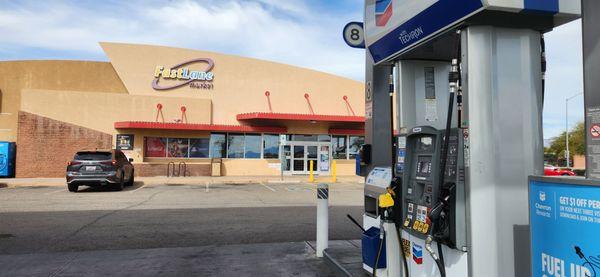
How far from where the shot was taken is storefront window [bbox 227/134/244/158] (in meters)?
27.9

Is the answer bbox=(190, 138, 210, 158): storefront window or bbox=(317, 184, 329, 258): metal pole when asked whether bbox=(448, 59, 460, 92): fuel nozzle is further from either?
bbox=(190, 138, 210, 158): storefront window

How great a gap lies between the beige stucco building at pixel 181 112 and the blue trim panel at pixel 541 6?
23.2 metres

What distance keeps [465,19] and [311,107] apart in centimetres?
2619

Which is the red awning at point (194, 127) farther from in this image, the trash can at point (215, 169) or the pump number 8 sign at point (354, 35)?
the pump number 8 sign at point (354, 35)

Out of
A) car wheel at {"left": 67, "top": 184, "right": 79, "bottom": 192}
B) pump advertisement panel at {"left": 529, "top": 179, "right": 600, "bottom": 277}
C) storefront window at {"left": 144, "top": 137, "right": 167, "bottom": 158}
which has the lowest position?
car wheel at {"left": 67, "top": 184, "right": 79, "bottom": 192}

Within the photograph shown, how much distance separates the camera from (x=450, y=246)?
3.52 m

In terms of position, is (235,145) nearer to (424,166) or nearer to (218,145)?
(218,145)

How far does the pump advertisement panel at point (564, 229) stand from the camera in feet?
8.54

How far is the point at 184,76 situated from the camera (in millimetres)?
27766

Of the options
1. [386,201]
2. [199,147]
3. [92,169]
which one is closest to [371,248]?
[386,201]

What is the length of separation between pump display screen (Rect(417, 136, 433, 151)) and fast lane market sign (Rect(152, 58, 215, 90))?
2521cm

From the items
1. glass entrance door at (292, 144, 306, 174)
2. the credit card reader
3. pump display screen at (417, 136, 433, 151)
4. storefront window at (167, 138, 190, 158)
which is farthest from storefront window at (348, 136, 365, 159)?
pump display screen at (417, 136, 433, 151)

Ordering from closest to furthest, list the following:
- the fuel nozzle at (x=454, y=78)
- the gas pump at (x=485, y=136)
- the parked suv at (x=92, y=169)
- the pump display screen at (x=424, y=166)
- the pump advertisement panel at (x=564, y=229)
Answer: the pump advertisement panel at (x=564, y=229) < the gas pump at (x=485, y=136) < the fuel nozzle at (x=454, y=78) < the pump display screen at (x=424, y=166) < the parked suv at (x=92, y=169)

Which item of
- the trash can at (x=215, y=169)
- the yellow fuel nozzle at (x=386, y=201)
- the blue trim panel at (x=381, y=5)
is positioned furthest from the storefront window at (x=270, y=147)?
the yellow fuel nozzle at (x=386, y=201)
